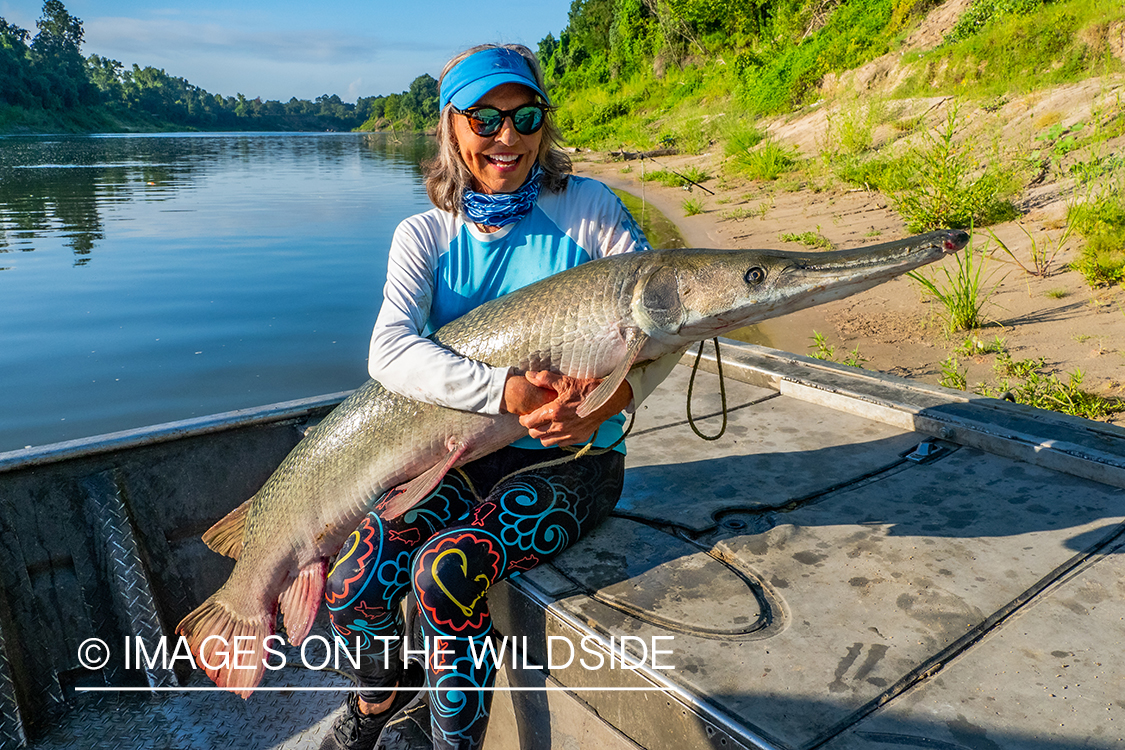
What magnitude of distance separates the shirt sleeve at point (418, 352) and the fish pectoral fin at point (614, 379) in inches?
10.0

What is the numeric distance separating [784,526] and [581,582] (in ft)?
2.39

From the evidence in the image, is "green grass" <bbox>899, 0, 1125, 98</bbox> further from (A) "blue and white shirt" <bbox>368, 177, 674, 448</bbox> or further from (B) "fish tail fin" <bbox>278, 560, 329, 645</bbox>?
(B) "fish tail fin" <bbox>278, 560, 329, 645</bbox>

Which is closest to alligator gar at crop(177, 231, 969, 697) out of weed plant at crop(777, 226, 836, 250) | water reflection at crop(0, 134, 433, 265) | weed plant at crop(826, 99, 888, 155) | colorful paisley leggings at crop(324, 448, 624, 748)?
colorful paisley leggings at crop(324, 448, 624, 748)

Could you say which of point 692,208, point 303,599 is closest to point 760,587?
point 303,599

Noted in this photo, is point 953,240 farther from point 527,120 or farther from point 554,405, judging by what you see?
point 527,120

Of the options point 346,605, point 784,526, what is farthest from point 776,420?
point 346,605

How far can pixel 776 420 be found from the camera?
327cm

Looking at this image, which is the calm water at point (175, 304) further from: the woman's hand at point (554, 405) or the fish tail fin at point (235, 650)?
the woman's hand at point (554, 405)

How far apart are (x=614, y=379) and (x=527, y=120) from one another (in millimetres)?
953

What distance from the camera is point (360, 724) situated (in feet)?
7.25

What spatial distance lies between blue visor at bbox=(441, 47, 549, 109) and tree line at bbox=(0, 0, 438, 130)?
50237 mm

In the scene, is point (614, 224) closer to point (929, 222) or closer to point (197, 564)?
point (197, 564)

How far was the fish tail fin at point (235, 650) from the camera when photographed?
7.86ft

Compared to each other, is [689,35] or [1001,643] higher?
[689,35]
